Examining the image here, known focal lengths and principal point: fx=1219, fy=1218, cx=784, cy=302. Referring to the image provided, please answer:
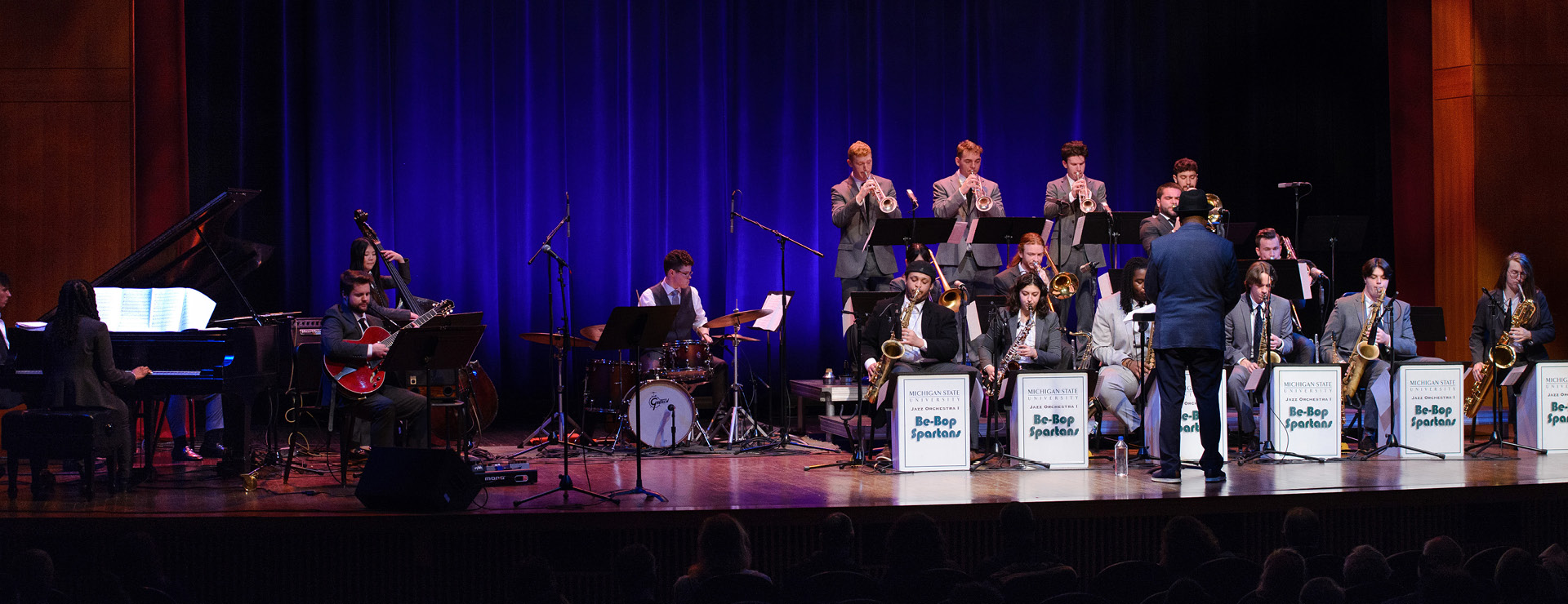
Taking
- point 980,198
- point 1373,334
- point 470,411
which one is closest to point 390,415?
point 470,411

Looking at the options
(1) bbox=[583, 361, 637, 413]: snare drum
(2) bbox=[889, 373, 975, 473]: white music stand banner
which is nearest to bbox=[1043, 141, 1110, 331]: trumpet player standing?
(2) bbox=[889, 373, 975, 473]: white music stand banner

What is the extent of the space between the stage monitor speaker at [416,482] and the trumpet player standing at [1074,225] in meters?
5.20

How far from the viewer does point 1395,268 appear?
36.3 ft

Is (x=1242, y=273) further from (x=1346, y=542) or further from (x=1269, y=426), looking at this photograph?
(x=1346, y=542)

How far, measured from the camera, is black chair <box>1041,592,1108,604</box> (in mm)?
4457

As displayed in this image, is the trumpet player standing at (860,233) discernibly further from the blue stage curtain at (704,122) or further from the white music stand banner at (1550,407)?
the white music stand banner at (1550,407)

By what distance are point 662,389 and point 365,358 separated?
2061mm

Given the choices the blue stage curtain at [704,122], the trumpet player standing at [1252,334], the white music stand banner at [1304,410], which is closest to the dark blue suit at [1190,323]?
the white music stand banner at [1304,410]

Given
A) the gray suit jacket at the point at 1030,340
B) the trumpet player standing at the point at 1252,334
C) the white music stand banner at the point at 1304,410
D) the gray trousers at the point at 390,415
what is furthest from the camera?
the gray suit jacket at the point at 1030,340

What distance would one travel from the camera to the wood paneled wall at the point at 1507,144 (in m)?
10.3

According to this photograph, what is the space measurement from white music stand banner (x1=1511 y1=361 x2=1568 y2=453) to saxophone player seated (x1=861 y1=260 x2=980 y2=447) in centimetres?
364

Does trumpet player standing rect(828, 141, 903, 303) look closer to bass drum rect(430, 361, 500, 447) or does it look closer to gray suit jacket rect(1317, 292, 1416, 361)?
bass drum rect(430, 361, 500, 447)

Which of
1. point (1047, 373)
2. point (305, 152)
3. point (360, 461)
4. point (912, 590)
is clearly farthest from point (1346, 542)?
point (305, 152)

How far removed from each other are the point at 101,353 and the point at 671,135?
5630mm
